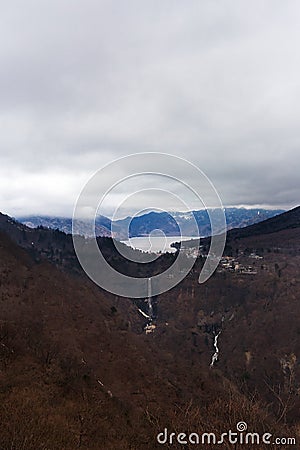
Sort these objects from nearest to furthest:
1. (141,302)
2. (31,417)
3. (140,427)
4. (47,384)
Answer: (31,417), (140,427), (47,384), (141,302)

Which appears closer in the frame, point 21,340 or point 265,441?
point 265,441

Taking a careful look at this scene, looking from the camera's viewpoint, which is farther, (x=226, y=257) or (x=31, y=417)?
(x=226, y=257)

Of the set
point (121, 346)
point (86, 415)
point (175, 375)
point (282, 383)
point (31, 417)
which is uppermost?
point (31, 417)

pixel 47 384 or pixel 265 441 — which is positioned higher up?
pixel 265 441

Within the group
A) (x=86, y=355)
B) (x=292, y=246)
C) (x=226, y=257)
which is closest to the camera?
(x=86, y=355)

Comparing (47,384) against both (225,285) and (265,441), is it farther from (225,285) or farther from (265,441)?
(225,285)

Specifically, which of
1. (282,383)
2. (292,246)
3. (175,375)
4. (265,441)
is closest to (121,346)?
(175,375)

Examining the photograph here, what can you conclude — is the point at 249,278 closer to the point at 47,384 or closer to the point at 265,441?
the point at 47,384

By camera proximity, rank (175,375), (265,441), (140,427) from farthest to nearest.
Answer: (175,375)
(140,427)
(265,441)

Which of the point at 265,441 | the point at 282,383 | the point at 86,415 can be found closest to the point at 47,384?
the point at 86,415
